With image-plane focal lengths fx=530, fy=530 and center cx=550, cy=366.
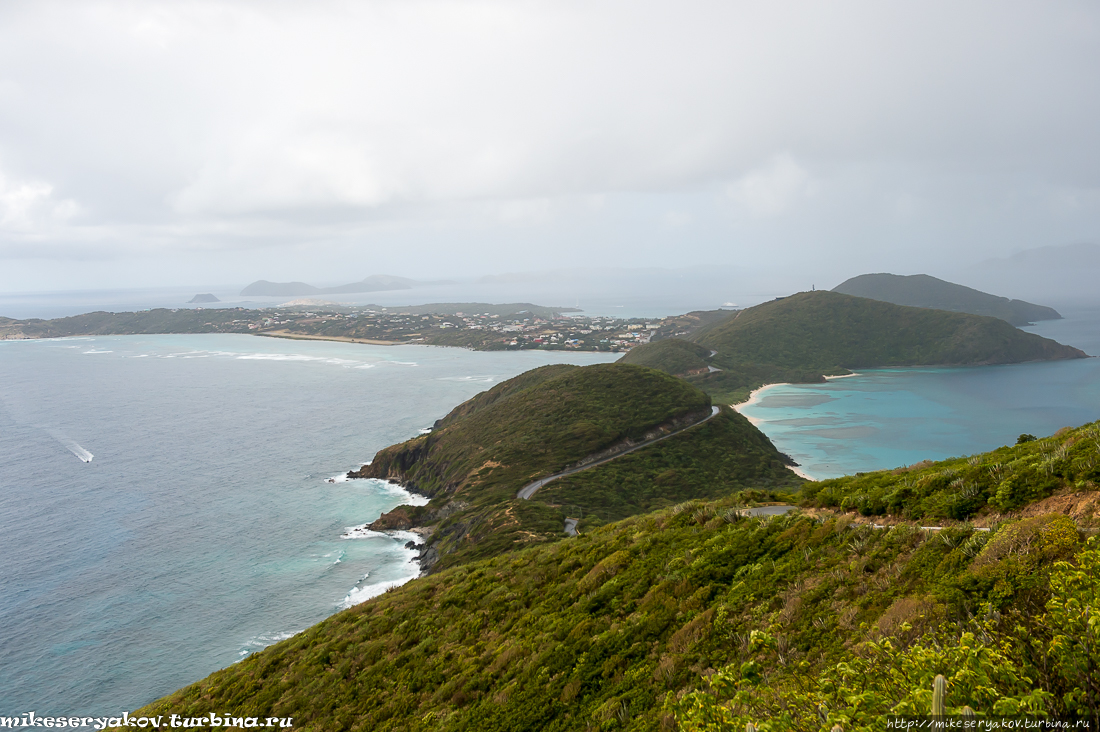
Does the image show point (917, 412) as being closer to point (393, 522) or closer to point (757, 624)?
point (393, 522)

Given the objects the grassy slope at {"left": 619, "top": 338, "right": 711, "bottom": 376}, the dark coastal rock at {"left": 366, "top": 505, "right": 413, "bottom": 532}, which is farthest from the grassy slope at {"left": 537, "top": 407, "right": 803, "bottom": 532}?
the grassy slope at {"left": 619, "top": 338, "right": 711, "bottom": 376}

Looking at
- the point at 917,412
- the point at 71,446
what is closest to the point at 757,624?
the point at 71,446

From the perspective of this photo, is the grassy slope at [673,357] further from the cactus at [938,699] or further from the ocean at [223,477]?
the cactus at [938,699]

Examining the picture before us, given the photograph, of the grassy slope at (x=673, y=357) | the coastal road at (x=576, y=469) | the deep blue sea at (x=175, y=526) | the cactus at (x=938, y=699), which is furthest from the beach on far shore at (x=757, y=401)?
the cactus at (x=938, y=699)

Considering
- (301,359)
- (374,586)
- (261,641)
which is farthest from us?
(301,359)

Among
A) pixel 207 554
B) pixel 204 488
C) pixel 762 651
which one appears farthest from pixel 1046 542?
pixel 204 488

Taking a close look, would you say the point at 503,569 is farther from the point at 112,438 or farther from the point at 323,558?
the point at 112,438
